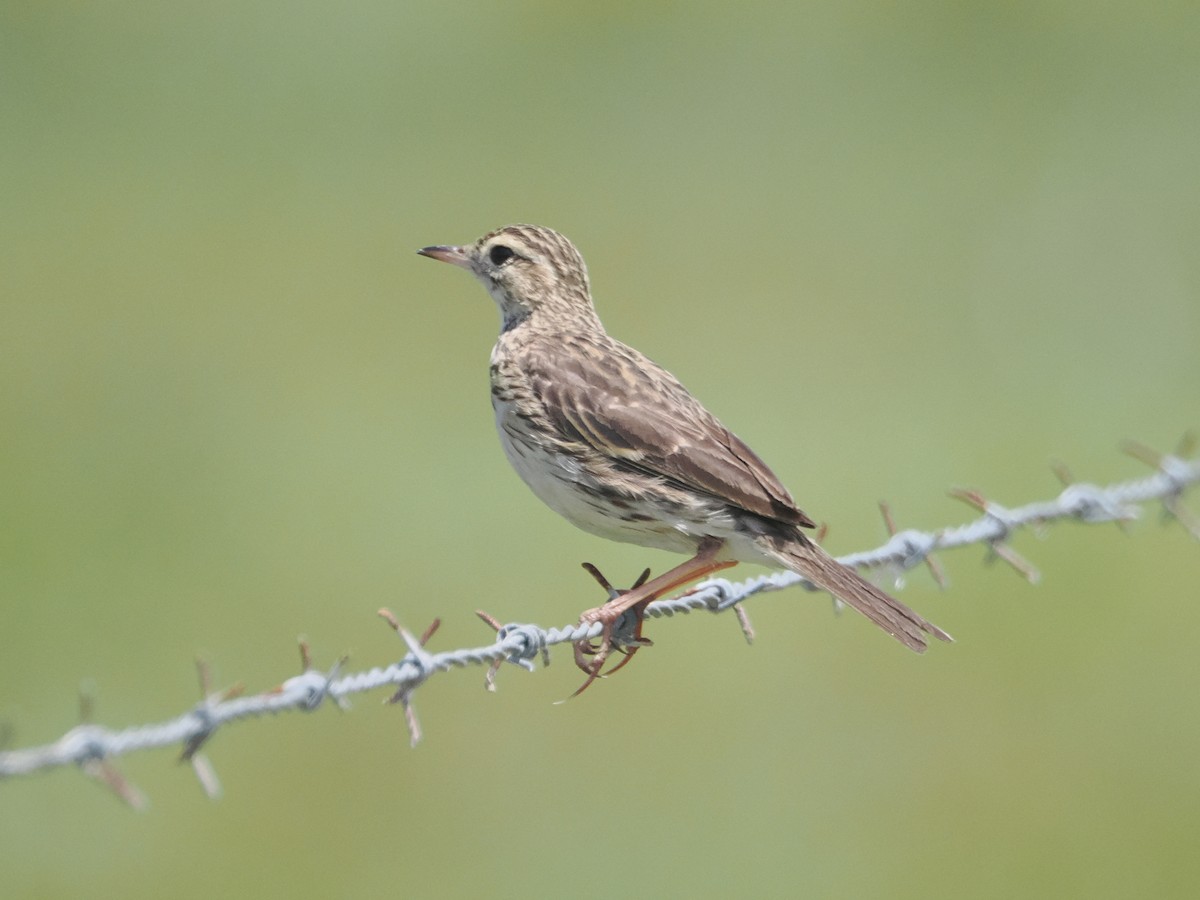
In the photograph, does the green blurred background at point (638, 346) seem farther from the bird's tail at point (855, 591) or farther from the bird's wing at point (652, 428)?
the bird's tail at point (855, 591)

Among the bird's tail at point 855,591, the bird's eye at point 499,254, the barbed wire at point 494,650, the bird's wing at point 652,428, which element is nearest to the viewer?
the barbed wire at point 494,650

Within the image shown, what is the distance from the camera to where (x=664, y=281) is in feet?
69.3

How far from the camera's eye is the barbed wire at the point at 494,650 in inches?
172

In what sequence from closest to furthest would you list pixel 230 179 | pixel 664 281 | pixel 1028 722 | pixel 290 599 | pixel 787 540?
1. pixel 787 540
2. pixel 1028 722
3. pixel 290 599
4. pixel 664 281
5. pixel 230 179

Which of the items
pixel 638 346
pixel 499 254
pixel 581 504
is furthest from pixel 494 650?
pixel 638 346

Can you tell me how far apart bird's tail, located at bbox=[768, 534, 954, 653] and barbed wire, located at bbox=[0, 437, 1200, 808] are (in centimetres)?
11

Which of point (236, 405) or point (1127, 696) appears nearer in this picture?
point (1127, 696)

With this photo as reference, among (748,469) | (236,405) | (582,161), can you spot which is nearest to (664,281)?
(582,161)

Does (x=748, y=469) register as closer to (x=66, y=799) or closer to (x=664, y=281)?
(x=66, y=799)

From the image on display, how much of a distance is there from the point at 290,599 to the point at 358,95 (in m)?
12.7

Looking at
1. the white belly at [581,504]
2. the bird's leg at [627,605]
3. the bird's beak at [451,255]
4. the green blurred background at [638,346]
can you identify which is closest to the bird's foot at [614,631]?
the bird's leg at [627,605]

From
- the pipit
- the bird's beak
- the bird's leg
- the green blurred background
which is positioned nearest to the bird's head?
the bird's beak

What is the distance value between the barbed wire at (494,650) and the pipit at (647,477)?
0.15m

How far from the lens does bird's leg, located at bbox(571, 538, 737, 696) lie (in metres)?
6.39
